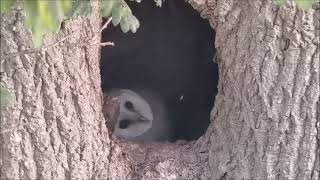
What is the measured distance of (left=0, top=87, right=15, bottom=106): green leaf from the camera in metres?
1.93

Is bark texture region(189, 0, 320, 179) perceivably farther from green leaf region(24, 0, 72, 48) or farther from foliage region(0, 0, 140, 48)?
green leaf region(24, 0, 72, 48)

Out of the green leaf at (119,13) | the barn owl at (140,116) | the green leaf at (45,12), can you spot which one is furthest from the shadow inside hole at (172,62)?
the green leaf at (45,12)

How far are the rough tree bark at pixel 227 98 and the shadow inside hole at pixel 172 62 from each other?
0.87 meters

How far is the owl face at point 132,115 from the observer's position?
2.94 metres

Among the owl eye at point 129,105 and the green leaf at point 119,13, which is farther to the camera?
the owl eye at point 129,105

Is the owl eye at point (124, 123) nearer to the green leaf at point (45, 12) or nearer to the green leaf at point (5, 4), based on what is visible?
the green leaf at point (5, 4)

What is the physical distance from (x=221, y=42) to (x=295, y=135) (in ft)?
1.42

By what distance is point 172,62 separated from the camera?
337 cm

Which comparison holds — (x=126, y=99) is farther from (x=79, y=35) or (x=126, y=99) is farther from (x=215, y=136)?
(x=79, y=35)

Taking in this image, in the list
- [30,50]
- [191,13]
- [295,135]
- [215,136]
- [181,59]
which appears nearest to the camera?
[30,50]

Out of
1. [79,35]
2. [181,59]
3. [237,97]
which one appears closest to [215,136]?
[237,97]

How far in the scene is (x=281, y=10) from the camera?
2.00 m

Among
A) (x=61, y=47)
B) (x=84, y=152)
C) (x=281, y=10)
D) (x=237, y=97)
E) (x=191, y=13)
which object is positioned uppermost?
(x=191, y=13)

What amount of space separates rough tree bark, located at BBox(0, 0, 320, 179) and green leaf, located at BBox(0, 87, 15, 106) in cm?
5
